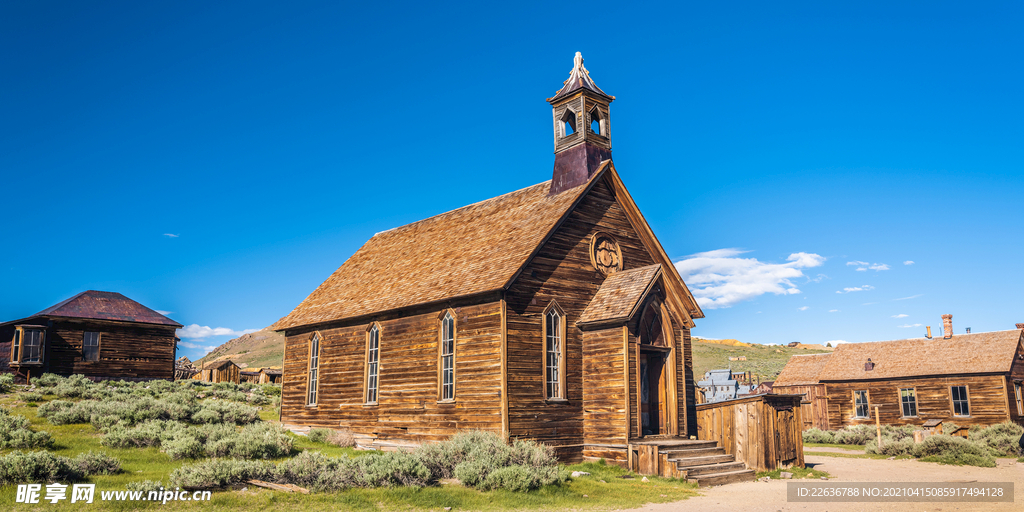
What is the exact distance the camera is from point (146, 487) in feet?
32.6

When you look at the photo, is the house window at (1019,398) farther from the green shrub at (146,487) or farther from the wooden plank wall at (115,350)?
the wooden plank wall at (115,350)

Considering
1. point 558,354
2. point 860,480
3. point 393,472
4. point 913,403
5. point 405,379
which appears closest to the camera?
point 393,472

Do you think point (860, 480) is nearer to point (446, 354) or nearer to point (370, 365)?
point (446, 354)

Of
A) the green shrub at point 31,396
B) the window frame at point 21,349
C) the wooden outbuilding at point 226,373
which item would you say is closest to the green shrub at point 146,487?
the green shrub at point 31,396

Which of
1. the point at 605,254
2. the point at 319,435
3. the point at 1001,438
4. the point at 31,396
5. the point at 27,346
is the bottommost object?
the point at 1001,438

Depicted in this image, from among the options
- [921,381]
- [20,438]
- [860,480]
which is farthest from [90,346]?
[921,381]

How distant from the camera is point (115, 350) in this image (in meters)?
34.4

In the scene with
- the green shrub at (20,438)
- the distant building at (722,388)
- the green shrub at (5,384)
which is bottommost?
the green shrub at (20,438)

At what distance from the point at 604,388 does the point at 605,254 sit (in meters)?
4.10

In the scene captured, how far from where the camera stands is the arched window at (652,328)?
1800 centimetres

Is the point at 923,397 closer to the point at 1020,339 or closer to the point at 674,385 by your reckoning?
the point at 1020,339

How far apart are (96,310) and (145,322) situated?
2.29 meters

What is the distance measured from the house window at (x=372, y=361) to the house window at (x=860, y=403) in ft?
90.5

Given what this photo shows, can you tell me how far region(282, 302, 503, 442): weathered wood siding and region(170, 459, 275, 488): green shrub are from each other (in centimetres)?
611
